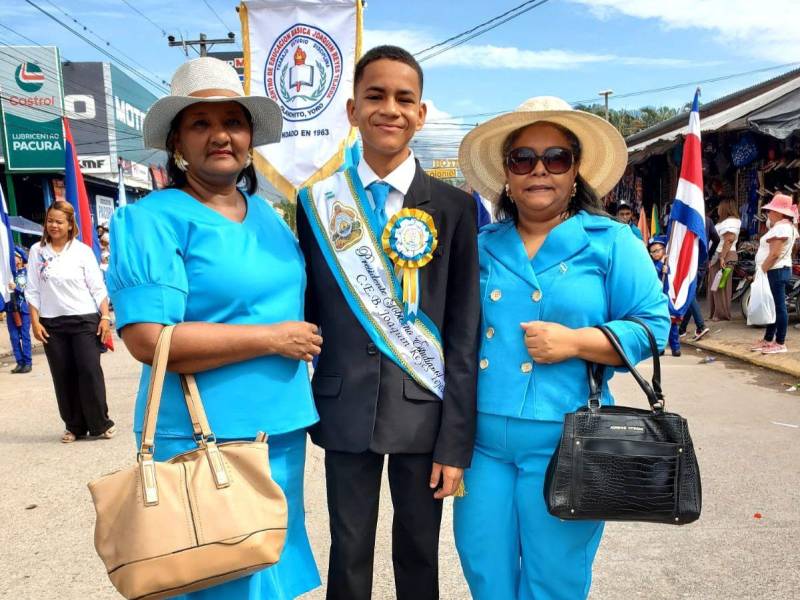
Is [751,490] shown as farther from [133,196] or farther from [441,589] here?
[133,196]

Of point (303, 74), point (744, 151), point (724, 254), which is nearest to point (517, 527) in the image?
point (303, 74)

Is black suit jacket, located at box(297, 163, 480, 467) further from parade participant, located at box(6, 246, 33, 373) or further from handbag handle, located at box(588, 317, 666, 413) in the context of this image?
parade participant, located at box(6, 246, 33, 373)

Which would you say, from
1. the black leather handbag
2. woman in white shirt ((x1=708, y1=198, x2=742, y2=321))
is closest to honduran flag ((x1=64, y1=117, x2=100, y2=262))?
the black leather handbag

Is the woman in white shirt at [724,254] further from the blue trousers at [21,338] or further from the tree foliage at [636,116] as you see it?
the tree foliage at [636,116]

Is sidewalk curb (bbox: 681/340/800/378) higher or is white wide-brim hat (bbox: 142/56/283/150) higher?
white wide-brim hat (bbox: 142/56/283/150)

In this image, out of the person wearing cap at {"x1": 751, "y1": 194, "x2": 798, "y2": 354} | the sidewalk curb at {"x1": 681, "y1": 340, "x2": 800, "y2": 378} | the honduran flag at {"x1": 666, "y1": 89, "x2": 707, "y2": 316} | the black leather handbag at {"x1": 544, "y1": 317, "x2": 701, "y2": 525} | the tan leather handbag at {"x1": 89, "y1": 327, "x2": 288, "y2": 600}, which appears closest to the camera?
the tan leather handbag at {"x1": 89, "y1": 327, "x2": 288, "y2": 600}

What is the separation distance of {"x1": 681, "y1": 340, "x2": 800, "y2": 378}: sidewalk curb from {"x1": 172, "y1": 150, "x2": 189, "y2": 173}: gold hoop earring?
6.48m

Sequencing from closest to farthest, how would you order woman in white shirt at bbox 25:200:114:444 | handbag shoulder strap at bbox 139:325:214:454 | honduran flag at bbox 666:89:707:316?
handbag shoulder strap at bbox 139:325:214:454 → woman in white shirt at bbox 25:200:114:444 → honduran flag at bbox 666:89:707:316

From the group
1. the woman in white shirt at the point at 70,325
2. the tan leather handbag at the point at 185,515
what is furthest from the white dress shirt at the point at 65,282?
the tan leather handbag at the point at 185,515

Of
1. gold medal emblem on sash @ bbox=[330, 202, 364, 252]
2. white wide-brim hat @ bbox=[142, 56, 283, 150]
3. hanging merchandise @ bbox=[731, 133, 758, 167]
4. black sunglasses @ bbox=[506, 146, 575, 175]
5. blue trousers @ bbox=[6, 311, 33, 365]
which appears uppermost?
hanging merchandise @ bbox=[731, 133, 758, 167]

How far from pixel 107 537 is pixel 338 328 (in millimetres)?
824

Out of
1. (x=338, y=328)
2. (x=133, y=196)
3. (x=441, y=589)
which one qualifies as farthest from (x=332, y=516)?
(x=133, y=196)

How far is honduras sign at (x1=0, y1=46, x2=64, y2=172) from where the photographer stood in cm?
2156

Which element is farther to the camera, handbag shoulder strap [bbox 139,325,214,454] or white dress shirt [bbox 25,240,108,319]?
white dress shirt [bbox 25,240,108,319]
